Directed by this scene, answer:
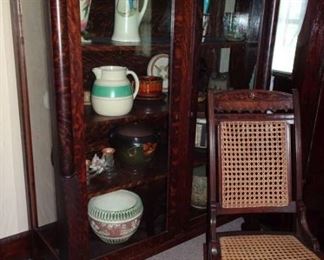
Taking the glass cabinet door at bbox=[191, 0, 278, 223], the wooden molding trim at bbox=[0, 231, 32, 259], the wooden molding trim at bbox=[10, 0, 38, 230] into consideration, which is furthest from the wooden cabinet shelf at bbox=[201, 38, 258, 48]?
the wooden molding trim at bbox=[0, 231, 32, 259]

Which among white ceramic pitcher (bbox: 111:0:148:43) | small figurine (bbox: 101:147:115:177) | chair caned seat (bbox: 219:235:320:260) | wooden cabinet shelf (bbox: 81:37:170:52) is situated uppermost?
white ceramic pitcher (bbox: 111:0:148:43)

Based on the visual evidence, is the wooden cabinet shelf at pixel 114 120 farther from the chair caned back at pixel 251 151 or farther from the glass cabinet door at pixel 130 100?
the chair caned back at pixel 251 151

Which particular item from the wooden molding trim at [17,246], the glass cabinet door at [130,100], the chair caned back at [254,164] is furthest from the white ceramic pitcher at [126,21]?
the wooden molding trim at [17,246]

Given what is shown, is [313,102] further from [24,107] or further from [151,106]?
[24,107]

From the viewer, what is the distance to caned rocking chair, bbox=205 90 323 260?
54.6 inches

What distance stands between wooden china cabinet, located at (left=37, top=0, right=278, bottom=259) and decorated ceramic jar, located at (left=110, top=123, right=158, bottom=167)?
0.04 m

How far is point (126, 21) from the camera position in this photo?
142cm

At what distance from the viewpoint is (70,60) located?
1155 mm

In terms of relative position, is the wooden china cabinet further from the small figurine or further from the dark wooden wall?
the dark wooden wall

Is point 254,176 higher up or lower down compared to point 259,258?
higher up

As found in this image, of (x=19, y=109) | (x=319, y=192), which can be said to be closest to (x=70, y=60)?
(x=19, y=109)

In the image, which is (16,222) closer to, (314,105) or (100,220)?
(100,220)

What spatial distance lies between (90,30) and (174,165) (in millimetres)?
706

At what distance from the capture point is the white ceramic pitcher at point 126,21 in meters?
1.41
